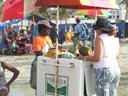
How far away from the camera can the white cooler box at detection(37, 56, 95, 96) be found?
300 cm

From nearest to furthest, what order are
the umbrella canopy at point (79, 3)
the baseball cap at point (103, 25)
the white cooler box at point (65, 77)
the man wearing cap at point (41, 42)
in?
the white cooler box at point (65, 77)
the baseball cap at point (103, 25)
the umbrella canopy at point (79, 3)
the man wearing cap at point (41, 42)

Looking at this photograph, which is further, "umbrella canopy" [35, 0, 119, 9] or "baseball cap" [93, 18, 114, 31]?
"umbrella canopy" [35, 0, 119, 9]

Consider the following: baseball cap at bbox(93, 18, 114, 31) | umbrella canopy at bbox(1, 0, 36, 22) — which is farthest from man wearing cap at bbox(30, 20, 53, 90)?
baseball cap at bbox(93, 18, 114, 31)

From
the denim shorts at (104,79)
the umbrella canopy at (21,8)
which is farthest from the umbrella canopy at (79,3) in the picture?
the denim shorts at (104,79)

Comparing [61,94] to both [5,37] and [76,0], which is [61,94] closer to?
[76,0]

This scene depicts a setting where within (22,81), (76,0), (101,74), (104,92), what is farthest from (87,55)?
(22,81)

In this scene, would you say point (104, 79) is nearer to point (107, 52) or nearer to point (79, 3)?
point (107, 52)

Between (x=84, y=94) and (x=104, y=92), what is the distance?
0.29 metres

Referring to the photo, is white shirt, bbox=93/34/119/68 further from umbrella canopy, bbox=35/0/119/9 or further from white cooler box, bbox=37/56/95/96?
umbrella canopy, bbox=35/0/119/9

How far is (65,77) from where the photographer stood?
3.13 meters

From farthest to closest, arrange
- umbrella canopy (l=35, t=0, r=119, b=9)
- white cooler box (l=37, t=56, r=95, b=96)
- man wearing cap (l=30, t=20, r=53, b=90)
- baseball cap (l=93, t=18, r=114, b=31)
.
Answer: man wearing cap (l=30, t=20, r=53, b=90)
umbrella canopy (l=35, t=0, r=119, b=9)
baseball cap (l=93, t=18, r=114, b=31)
white cooler box (l=37, t=56, r=95, b=96)

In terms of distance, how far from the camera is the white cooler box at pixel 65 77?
9.85 feet

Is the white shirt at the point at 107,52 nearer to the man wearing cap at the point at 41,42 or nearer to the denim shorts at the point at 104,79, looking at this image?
the denim shorts at the point at 104,79

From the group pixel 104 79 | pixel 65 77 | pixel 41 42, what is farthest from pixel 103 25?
pixel 41 42
